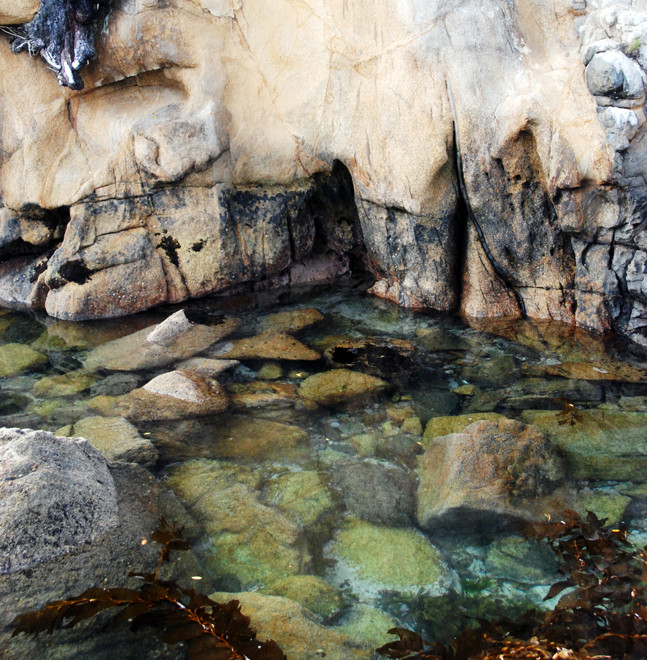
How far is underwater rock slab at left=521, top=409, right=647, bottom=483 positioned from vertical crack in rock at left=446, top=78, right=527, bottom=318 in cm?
196

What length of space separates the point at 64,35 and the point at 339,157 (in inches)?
121

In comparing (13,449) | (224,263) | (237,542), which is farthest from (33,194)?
(237,542)

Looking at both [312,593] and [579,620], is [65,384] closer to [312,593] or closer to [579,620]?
[312,593]

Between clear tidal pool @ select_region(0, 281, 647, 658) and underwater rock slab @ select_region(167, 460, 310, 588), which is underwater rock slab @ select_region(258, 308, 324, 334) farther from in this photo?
underwater rock slab @ select_region(167, 460, 310, 588)

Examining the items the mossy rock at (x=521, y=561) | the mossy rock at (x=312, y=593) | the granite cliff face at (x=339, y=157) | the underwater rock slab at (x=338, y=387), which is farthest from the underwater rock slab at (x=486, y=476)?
the granite cliff face at (x=339, y=157)

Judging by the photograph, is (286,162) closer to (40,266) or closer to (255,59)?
(255,59)

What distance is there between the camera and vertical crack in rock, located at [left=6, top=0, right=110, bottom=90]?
20.4 feet

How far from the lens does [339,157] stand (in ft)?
21.4

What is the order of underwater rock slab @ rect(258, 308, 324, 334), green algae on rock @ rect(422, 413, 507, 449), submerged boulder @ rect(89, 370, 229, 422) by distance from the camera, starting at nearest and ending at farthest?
1. green algae on rock @ rect(422, 413, 507, 449)
2. submerged boulder @ rect(89, 370, 229, 422)
3. underwater rock slab @ rect(258, 308, 324, 334)

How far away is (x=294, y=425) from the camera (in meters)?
4.48

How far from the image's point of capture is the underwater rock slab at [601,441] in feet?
12.2

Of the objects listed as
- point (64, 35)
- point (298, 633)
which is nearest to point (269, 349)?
point (298, 633)

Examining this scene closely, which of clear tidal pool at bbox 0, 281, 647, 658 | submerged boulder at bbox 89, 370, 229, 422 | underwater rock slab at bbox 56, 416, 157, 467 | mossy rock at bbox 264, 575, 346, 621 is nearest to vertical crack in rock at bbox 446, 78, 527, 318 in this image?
clear tidal pool at bbox 0, 281, 647, 658

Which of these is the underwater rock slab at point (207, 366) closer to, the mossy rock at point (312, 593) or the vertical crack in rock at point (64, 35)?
the mossy rock at point (312, 593)
